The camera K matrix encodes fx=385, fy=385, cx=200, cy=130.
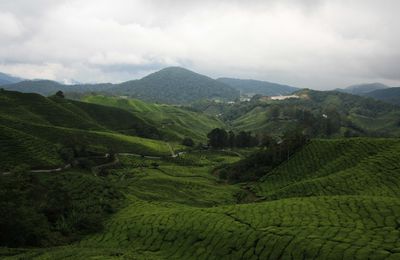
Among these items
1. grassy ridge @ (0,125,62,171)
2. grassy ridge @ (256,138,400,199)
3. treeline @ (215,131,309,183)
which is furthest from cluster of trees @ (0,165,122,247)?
treeline @ (215,131,309,183)

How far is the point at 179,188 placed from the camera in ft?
387

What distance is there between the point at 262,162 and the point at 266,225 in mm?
91259

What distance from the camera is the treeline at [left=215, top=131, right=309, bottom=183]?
14025 centimetres

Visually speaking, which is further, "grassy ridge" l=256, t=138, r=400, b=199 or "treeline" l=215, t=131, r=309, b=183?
"treeline" l=215, t=131, r=309, b=183

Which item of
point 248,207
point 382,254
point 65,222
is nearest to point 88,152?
point 65,222

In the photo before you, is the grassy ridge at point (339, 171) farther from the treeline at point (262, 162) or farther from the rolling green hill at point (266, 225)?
the treeline at point (262, 162)

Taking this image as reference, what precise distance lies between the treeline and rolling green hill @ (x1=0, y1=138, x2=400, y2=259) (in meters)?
27.2

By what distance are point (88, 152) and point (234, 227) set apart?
104455 mm

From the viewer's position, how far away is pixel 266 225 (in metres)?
58.2

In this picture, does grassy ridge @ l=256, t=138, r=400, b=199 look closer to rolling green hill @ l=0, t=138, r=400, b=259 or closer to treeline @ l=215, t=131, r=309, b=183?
rolling green hill @ l=0, t=138, r=400, b=259

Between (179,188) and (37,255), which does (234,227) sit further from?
(179,188)

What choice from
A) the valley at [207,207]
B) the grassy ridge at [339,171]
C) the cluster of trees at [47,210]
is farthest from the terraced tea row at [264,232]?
the grassy ridge at [339,171]

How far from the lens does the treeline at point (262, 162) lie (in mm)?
140250

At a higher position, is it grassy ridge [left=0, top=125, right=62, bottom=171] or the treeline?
grassy ridge [left=0, top=125, right=62, bottom=171]
